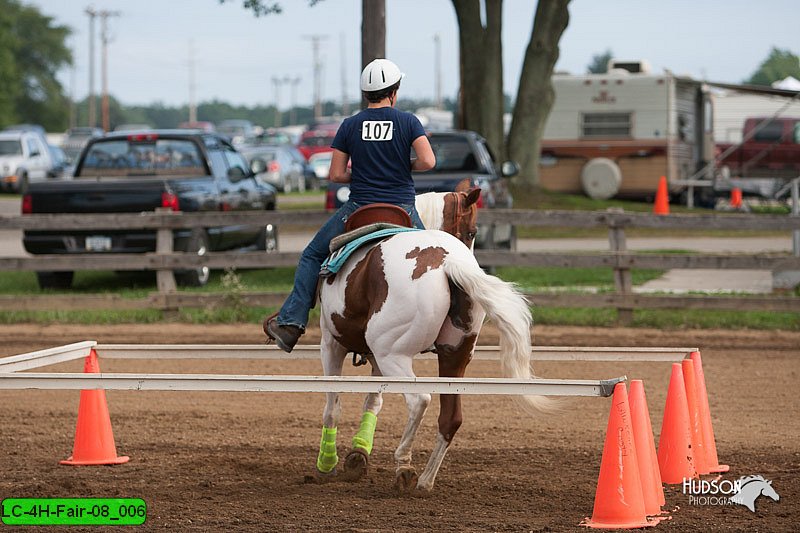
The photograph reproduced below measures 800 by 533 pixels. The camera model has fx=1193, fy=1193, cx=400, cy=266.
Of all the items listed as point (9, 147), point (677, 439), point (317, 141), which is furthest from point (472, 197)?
point (317, 141)

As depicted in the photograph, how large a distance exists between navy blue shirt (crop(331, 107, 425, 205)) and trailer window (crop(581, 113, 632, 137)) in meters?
23.9

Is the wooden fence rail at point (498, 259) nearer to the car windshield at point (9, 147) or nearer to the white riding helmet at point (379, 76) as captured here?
the white riding helmet at point (379, 76)

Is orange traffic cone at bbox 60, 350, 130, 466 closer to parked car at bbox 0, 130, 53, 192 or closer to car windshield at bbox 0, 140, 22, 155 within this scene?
parked car at bbox 0, 130, 53, 192

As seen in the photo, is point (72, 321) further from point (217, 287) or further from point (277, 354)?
point (277, 354)

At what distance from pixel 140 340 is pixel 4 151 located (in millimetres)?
29575

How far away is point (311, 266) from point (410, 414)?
1123mm

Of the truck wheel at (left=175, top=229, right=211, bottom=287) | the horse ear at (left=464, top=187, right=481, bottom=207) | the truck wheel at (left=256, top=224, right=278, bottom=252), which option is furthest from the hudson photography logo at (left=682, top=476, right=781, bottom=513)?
the truck wheel at (left=256, top=224, right=278, bottom=252)

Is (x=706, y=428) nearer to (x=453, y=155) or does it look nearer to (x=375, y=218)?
(x=375, y=218)

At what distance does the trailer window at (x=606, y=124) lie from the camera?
3006 cm

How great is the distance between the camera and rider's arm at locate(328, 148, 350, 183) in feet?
23.0

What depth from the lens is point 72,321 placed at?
46.7ft

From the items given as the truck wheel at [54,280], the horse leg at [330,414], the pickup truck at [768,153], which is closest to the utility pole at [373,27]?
the truck wheel at [54,280]

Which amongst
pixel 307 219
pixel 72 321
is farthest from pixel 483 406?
pixel 72 321

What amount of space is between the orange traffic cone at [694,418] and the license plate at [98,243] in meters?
9.60
